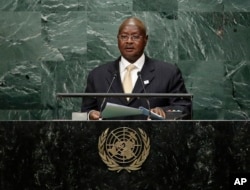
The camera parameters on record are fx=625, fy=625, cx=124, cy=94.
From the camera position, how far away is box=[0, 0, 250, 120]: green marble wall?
6.67m

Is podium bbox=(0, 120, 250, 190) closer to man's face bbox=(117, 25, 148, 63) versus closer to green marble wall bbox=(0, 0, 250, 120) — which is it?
man's face bbox=(117, 25, 148, 63)

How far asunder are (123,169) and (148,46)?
3.41 m

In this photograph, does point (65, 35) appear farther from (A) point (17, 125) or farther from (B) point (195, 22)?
(A) point (17, 125)

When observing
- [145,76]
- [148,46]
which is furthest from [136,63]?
[148,46]

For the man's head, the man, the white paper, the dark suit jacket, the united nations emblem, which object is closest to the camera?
the united nations emblem

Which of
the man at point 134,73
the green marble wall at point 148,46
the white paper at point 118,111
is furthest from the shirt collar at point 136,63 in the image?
the green marble wall at point 148,46

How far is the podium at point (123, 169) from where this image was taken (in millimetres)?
3406

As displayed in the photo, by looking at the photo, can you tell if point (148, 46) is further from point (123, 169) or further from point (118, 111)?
point (123, 169)

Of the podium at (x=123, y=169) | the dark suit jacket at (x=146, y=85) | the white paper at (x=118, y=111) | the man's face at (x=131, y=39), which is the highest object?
the man's face at (x=131, y=39)

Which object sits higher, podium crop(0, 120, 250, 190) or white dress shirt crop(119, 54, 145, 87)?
white dress shirt crop(119, 54, 145, 87)

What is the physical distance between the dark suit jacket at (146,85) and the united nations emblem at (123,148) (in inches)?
49.5

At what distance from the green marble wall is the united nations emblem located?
330 centimetres

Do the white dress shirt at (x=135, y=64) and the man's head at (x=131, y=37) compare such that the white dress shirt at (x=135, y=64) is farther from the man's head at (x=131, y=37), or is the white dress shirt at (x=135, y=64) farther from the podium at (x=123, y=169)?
the podium at (x=123, y=169)

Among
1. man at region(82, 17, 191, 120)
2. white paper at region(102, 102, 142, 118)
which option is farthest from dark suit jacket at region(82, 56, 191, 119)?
white paper at region(102, 102, 142, 118)
